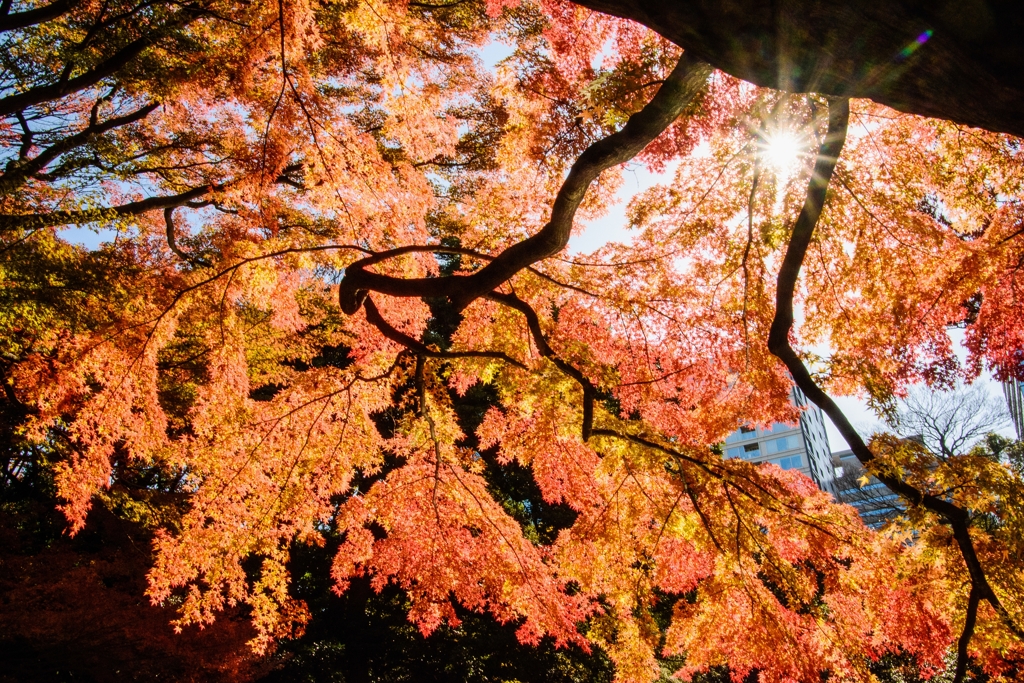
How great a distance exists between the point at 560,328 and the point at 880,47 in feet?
12.9

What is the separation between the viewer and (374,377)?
5.62 m

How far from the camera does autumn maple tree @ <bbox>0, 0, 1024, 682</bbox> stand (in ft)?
13.3

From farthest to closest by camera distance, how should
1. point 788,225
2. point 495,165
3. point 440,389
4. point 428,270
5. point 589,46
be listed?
1. point 495,165
2. point 428,270
3. point 440,389
4. point 589,46
5. point 788,225

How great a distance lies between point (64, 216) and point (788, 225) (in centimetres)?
761

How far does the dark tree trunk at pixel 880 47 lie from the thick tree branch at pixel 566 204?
118 cm

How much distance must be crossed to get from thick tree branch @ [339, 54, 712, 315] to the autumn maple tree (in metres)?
0.02

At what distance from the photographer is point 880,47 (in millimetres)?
1615

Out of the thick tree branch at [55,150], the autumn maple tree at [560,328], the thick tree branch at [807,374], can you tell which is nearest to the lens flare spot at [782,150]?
the autumn maple tree at [560,328]

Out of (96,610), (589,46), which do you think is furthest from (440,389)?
(96,610)

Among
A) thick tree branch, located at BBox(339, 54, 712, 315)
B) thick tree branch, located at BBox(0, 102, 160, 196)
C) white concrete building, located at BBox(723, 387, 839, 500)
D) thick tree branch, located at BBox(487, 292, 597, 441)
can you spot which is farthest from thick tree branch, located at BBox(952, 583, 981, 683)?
white concrete building, located at BBox(723, 387, 839, 500)

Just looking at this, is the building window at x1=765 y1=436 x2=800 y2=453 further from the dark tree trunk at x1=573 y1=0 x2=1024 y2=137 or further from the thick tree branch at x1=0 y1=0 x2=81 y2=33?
the thick tree branch at x1=0 y1=0 x2=81 y2=33

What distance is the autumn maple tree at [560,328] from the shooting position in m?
4.04

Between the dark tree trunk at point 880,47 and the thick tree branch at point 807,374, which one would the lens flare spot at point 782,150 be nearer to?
the thick tree branch at point 807,374

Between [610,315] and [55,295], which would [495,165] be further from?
[55,295]
